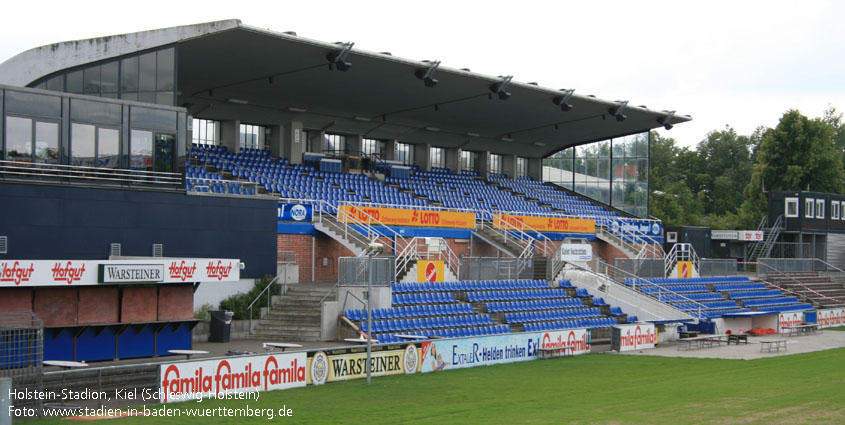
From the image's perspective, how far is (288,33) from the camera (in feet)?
115

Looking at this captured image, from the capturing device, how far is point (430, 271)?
34.8m

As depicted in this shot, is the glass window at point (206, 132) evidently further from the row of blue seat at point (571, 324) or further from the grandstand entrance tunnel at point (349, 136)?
the row of blue seat at point (571, 324)

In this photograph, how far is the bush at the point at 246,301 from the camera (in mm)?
29547

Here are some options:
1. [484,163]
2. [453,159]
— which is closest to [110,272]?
[453,159]

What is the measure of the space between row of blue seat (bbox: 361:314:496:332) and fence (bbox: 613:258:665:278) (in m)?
12.6

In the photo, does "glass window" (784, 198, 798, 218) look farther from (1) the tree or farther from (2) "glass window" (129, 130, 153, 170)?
(2) "glass window" (129, 130, 153, 170)

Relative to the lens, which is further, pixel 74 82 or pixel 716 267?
pixel 716 267

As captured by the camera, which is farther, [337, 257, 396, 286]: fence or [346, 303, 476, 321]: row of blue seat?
[337, 257, 396, 286]: fence

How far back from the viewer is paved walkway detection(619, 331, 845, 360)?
31953 millimetres

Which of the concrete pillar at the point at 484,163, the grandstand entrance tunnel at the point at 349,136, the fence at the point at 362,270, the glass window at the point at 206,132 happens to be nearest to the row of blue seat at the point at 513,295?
the grandstand entrance tunnel at the point at 349,136

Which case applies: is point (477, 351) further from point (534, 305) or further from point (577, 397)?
point (534, 305)

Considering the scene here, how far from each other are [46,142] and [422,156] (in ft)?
105

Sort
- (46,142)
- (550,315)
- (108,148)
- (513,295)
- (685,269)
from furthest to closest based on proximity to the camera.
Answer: (685,269) < (513,295) < (550,315) < (108,148) < (46,142)

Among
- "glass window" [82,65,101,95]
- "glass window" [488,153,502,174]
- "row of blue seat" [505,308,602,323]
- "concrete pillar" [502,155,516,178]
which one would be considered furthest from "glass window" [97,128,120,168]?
"concrete pillar" [502,155,516,178]
